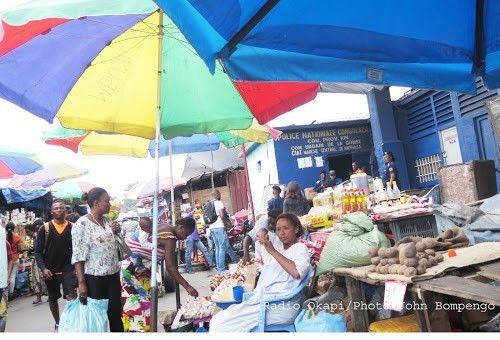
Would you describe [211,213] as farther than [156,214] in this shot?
Yes

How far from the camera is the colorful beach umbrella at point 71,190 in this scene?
64.7ft

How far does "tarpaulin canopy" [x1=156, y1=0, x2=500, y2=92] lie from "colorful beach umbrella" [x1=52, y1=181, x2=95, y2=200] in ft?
61.3

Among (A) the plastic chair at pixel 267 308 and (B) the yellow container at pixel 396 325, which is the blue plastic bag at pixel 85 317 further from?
(B) the yellow container at pixel 396 325

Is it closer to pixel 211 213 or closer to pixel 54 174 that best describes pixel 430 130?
pixel 211 213

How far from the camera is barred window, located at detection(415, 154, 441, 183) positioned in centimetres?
1129

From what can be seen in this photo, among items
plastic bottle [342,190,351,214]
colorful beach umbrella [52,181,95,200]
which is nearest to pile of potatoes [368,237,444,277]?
plastic bottle [342,190,351,214]

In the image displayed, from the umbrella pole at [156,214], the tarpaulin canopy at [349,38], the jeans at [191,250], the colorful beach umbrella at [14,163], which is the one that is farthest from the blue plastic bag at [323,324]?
the colorful beach umbrella at [14,163]

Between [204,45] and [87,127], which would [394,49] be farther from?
[87,127]

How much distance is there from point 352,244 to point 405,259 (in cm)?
83

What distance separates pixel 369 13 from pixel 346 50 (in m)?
0.24

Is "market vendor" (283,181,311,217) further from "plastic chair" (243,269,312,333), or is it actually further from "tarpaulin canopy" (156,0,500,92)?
"tarpaulin canopy" (156,0,500,92)

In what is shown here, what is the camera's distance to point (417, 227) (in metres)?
5.20

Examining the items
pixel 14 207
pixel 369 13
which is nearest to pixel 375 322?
pixel 369 13

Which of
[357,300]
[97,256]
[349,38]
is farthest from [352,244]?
[97,256]
